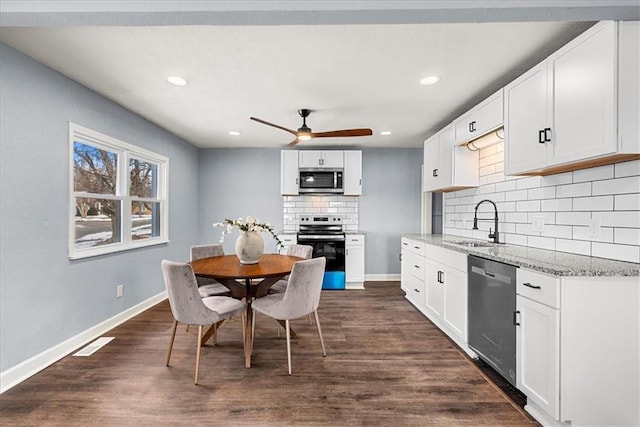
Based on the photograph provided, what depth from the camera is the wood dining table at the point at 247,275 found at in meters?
2.19

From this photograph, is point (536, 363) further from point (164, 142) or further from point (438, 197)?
point (164, 142)

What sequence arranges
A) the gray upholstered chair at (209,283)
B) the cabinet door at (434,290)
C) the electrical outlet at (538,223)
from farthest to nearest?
the cabinet door at (434,290) < the gray upholstered chair at (209,283) < the electrical outlet at (538,223)

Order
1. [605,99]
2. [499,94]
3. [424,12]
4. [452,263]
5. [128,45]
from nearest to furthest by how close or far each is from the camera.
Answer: [424,12]
[605,99]
[128,45]
[499,94]
[452,263]

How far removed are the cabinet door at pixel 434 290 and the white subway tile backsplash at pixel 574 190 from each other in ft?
3.89

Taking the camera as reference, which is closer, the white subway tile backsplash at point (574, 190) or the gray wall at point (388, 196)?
the white subway tile backsplash at point (574, 190)

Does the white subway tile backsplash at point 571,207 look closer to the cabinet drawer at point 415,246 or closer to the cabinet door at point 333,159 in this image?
the cabinet drawer at point 415,246

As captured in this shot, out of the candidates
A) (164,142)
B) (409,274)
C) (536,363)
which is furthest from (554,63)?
(164,142)

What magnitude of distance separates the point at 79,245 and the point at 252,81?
2.22 meters

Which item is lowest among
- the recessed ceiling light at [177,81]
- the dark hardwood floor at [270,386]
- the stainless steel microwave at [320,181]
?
the dark hardwood floor at [270,386]

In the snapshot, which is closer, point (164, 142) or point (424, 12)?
point (424, 12)

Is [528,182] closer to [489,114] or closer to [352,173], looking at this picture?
[489,114]

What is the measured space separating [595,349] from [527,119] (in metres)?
Result: 1.53

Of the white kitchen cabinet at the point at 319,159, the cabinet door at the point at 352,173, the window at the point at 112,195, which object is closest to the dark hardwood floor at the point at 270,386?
the window at the point at 112,195

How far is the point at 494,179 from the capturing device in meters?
2.99
